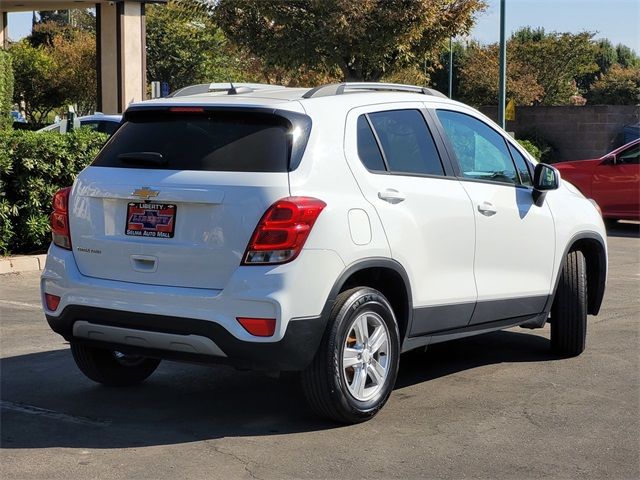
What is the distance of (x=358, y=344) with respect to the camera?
18.3 feet

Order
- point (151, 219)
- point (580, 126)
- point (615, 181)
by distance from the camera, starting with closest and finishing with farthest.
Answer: point (151, 219) < point (615, 181) < point (580, 126)

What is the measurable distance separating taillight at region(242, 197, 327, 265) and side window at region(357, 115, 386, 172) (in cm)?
75

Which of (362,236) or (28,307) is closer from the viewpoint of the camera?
(362,236)

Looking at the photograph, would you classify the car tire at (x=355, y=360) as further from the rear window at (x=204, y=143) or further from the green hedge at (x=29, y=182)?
the green hedge at (x=29, y=182)

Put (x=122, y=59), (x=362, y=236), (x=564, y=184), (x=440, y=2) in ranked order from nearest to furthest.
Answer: (x=362, y=236) < (x=564, y=184) < (x=440, y=2) < (x=122, y=59)

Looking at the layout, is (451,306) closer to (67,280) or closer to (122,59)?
(67,280)

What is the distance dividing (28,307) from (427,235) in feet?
14.9

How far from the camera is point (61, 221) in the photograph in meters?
5.83

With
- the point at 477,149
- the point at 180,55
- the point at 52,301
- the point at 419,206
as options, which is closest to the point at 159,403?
the point at 52,301

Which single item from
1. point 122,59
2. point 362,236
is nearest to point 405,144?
point 362,236

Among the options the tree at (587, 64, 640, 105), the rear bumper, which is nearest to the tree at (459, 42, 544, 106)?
the tree at (587, 64, 640, 105)

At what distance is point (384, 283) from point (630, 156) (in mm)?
12493

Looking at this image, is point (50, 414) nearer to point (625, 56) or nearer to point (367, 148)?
point (367, 148)

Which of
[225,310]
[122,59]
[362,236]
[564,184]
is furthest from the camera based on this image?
[122,59]
